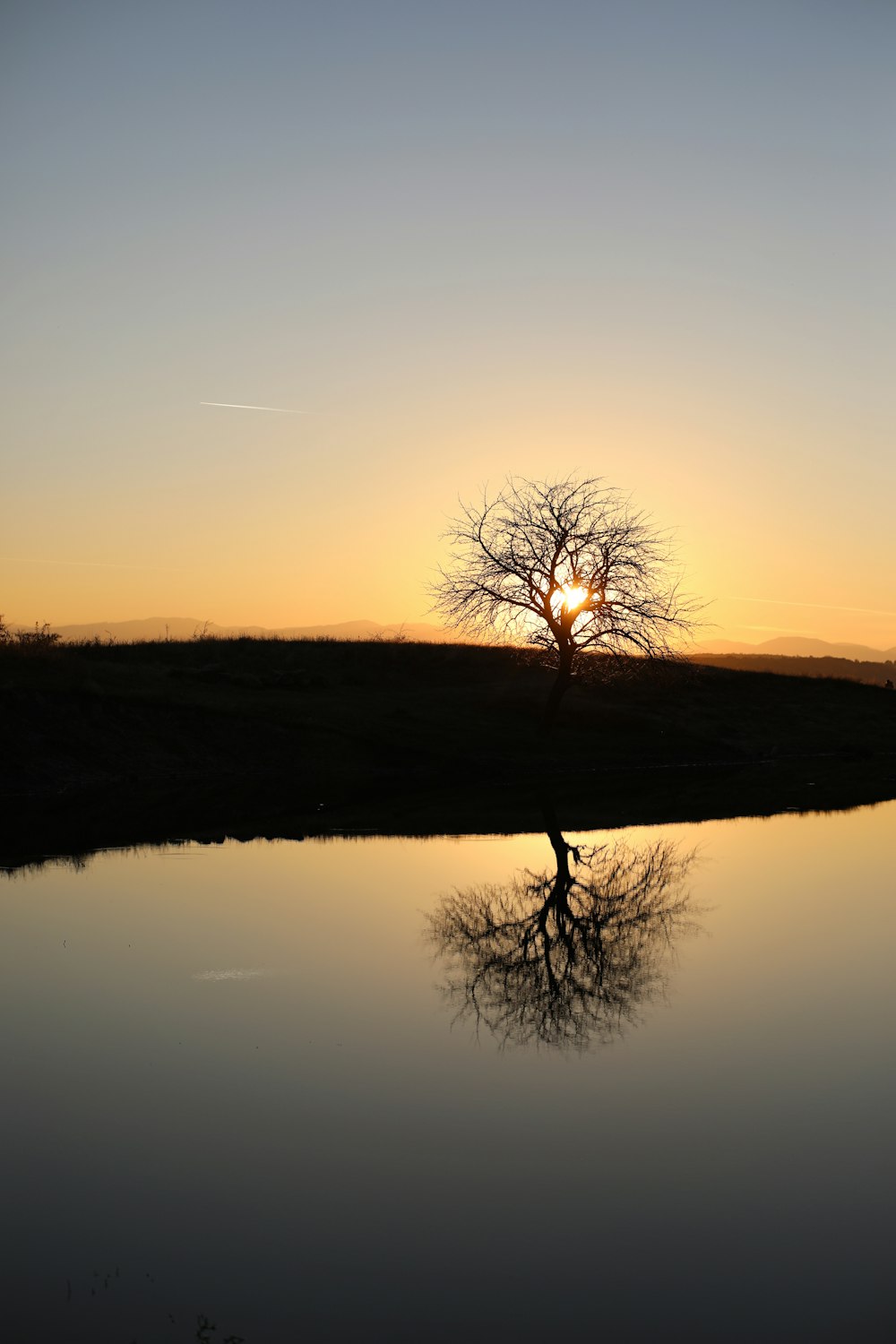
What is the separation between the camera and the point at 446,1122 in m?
10.1

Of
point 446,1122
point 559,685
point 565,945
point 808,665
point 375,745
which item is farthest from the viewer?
point 808,665

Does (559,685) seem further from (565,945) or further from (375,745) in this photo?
(565,945)

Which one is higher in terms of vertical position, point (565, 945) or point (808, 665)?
point (808, 665)

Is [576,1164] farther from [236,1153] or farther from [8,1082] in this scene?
[8,1082]

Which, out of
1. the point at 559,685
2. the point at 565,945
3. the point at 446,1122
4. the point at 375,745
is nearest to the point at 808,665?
the point at 559,685

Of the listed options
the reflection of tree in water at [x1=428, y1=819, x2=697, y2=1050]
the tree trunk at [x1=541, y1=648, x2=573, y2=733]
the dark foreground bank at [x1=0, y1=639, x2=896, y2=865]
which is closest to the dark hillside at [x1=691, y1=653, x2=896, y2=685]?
the dark foreground bank at [x1=0, y1=639, x2=896, y2=865]

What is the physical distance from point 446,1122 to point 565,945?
769cm

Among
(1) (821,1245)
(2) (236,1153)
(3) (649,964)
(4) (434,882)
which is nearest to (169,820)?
(4) (434,882)

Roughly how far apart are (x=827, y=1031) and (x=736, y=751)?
46.0 m

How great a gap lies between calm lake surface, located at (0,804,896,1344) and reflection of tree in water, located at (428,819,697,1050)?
0.08m

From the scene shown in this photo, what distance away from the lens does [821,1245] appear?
7.88m

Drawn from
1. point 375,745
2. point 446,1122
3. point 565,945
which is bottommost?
point 565,945

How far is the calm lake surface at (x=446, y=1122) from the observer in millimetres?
7289

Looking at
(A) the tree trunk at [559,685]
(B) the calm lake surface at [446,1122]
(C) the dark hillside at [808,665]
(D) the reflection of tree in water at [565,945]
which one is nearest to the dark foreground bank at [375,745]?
(A) the tree trunk at [559,685]
